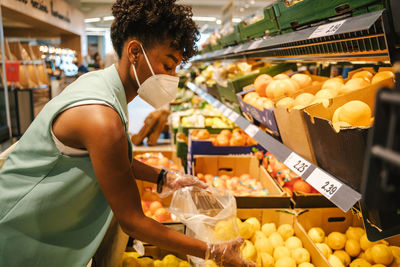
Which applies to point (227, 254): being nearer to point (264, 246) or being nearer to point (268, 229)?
point (264, 246)

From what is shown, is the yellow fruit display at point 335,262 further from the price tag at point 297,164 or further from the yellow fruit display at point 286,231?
the price tag at point 297,164

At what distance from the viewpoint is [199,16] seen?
51.6 feet

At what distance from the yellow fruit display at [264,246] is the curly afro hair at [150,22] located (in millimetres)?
1093

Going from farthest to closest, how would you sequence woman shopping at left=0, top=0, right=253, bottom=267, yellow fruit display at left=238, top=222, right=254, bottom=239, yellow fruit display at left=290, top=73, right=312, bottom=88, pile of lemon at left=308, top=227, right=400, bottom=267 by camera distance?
yellow fruit display at left=290, top=73, right=312, bottom=88 → yellow fruit display at left=238, top=222, right=254, bottom=239 → pile of lemon at left=308, top=227, right=400, bottom=267 → woman shopping at left=0, top=0, right=253, bottom=267

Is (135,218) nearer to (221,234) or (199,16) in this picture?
(221,234)

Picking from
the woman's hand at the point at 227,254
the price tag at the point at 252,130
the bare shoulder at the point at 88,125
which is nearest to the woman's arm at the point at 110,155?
the bare shoulder at the point at 88,125

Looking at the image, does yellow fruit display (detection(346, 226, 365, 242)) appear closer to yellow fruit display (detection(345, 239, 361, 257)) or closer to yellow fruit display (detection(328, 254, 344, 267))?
yellow fruit display (detection(345, 239, 361, 257))

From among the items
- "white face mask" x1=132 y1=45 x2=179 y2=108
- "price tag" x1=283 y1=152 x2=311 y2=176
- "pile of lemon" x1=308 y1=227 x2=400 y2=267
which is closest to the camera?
"price tag" x1=283 y1=152 x2=311 y2=176

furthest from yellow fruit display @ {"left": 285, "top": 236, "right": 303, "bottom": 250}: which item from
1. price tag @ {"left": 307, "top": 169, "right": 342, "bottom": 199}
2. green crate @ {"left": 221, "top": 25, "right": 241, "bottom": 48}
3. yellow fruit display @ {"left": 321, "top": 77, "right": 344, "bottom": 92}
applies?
green crate @ {"left": 221, "top": 25, "right": 241, "bottom": 48}

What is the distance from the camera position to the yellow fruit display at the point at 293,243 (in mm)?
1630

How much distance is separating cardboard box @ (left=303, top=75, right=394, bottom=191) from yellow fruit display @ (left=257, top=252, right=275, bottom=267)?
0.68m

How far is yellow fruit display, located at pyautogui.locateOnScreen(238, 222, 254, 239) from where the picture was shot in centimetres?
173

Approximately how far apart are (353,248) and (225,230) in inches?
26.0

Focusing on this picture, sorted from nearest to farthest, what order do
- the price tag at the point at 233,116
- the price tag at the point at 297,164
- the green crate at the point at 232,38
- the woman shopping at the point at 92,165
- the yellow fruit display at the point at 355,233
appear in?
the woman shopping at the point at 92,165 < the price tag at the point at 297,164 < the yellow fruit display at the point at 355,233 < the price tag at the point at 233,116 < the green crate at the point at 232,38
